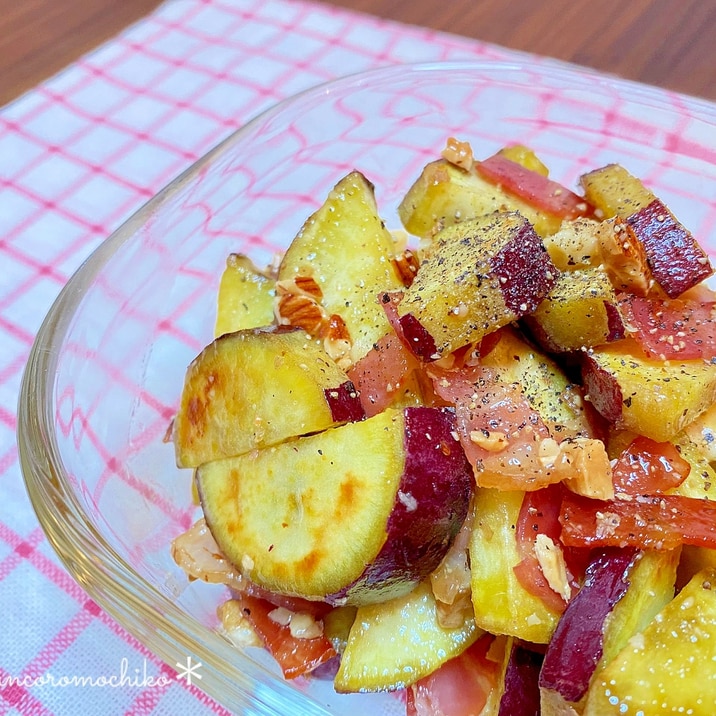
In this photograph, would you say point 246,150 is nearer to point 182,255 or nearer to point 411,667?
point 182,255

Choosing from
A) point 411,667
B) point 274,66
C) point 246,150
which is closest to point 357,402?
point 411,667

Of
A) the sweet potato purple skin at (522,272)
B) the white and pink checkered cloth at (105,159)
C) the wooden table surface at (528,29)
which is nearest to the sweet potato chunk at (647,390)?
the sweet potato purple skin at (522,272)

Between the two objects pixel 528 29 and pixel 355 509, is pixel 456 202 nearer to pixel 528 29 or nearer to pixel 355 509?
pixel 355 509

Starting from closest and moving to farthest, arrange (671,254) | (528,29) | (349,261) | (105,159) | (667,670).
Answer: (667,670) → (671,254) → (349,261) → (105,159) → (528,29)

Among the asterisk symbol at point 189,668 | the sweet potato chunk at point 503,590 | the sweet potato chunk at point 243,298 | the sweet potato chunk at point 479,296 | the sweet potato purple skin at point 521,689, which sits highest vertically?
the sweet potato chunk at point 479,296

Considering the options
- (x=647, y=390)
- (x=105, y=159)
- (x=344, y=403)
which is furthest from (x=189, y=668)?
(x=105, y=159)

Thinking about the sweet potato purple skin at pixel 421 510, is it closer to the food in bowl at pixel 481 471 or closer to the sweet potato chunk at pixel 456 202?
the food in bowl at pixel 481 471

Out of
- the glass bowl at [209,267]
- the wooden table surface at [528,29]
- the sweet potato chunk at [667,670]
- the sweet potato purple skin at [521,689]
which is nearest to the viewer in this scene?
the sweet potato chunk at [667,670]

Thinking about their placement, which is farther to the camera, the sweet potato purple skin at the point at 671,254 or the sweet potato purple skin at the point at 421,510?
the sweet potato purple skin at the point at 671,254
